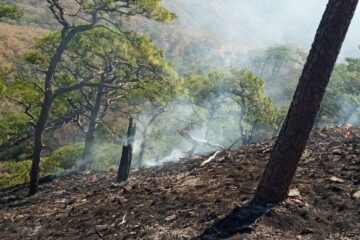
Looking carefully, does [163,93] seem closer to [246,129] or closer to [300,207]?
[300,207]

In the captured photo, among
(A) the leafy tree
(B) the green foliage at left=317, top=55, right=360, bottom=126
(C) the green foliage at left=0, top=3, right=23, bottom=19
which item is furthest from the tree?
(B) the green foliage at left=317, top=55, right=360, bottom=126

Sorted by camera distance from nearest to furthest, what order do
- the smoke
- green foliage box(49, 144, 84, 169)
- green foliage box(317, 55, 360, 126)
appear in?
1. green foliage box(49, 144, 84, 169)
2. green foliage box(317, 55, 360, 126)
3. the smoke

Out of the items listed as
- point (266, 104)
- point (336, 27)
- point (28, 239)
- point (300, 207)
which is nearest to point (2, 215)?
point (28, 239)

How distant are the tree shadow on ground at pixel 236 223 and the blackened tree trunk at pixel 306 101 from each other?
0.21 metres

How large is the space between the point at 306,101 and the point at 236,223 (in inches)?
73.4

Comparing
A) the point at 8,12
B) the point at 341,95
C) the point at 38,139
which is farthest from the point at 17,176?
the point at 341,95

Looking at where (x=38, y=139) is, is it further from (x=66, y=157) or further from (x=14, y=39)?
(x=14, y=39)

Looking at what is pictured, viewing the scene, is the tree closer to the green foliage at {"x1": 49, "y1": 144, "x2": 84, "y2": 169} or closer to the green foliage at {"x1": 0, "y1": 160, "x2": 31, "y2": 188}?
the green foliage at {"x1": 0, "y1": 160, "x2": 31, "y2": 188}

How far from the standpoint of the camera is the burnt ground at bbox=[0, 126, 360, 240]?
518 cm

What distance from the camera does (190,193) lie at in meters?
7.04

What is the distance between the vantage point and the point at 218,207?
6.01 meters

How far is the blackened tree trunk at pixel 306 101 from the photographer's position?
5.13m

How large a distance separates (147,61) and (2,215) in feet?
25.9

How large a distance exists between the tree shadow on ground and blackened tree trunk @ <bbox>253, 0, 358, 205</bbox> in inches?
8.2
